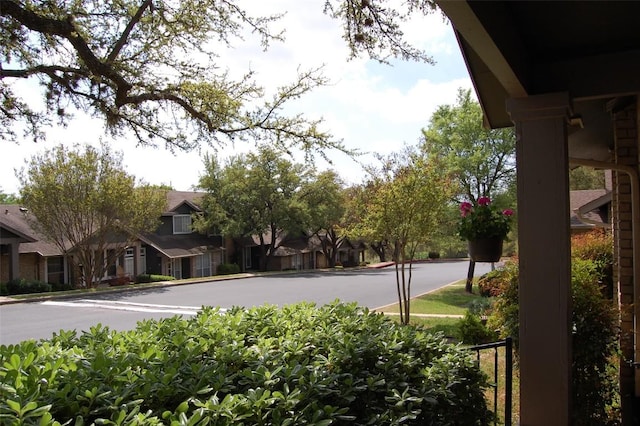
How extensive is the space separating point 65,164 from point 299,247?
20.2 metres

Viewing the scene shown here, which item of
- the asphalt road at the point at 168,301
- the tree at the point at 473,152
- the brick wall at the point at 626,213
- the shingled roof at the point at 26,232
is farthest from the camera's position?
the shingled roof at the point at 26,232

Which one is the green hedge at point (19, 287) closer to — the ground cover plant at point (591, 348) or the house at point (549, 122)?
the ground cover plant at point (591, 348)

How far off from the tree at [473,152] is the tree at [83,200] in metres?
14.8

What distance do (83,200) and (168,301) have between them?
8.06 metres

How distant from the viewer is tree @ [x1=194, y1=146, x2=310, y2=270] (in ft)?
103

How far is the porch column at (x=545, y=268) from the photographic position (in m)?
2.64

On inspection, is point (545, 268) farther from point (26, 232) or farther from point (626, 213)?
point (26, 232)

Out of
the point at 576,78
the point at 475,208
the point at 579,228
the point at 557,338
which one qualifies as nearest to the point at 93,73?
the point at 475,208

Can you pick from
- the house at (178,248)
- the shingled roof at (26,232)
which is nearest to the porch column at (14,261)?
the shingled roof at (26,232)

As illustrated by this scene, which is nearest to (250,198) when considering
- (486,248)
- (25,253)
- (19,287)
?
(25,253)

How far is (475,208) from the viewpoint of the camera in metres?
4.64

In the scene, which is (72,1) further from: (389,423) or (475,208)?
(389,423)

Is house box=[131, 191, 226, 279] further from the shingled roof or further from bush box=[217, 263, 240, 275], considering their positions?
the shingled roof

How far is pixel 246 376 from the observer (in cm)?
225
